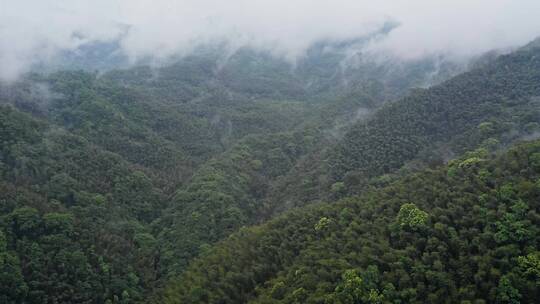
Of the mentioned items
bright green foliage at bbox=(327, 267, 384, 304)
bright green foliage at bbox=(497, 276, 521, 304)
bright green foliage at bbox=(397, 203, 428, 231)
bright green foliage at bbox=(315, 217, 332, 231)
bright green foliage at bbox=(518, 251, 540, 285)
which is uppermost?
bright green foliage at bbox=(315, 217, 332, 231)

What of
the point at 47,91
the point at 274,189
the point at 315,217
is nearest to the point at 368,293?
the point at 315,217

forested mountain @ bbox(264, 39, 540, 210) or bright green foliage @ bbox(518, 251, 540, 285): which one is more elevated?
forested mountain @ bbox(264, 39, 540, 210)

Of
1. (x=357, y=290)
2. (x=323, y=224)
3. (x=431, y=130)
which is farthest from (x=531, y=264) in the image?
(x=431, y=130)

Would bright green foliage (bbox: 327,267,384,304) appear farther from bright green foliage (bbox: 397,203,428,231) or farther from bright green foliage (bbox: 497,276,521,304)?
bright green foliage (bbox: 497,276,521,304)

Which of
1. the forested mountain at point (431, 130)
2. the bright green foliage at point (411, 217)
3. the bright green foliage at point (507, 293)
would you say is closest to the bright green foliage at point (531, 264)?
the bright green foliage at point (507, 293)

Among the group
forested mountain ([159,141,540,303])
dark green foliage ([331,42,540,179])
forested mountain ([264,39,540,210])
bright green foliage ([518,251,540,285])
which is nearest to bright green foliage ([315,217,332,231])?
forested mountain ([159,141,540,303])

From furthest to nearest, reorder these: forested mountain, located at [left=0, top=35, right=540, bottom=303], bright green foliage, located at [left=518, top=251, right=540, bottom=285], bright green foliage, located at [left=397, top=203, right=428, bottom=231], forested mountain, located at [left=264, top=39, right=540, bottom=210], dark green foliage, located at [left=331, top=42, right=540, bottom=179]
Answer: dark green foliage, located at [left=331, top=42, right=540, bottom=179] < forested mountain, located at [left=264, top=39, right=540, bottom=210] < forested mountain, located at [left=0, top=35, right=540, bottom=303] < bright green foliage, located at [left=397, top=203, right=428, bottom=231] < bright green foliage, located at [left=518, top=251, right=540, bottom=285]

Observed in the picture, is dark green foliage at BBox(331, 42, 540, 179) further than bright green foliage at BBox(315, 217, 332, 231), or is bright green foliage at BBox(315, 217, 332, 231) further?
dark green foliage at BBox(331, 42, 540, 179)

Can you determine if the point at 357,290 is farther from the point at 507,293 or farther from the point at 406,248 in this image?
the point at 507,293
